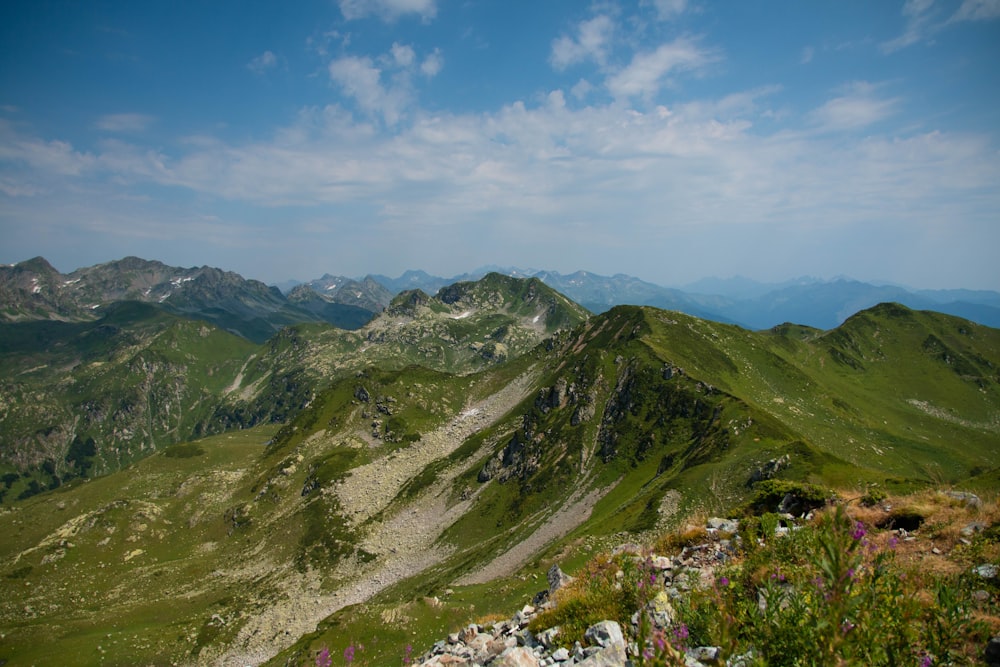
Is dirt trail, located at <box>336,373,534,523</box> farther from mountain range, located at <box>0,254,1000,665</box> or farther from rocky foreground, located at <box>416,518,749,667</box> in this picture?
rocky foreground, located at <box>416,518,749,667</box>

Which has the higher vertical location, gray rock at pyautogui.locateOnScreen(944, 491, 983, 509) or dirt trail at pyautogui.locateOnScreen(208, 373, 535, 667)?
gray rock at pyautogui.locateOnScreen(944, 491, 983, 509)

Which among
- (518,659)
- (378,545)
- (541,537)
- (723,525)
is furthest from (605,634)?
(378,545)

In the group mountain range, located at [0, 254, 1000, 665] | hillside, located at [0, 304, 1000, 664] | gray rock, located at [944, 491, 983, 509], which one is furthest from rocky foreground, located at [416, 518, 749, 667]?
hillside, located at [0, 304, 1000, 664]

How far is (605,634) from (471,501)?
13960 centimetres

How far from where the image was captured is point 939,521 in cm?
1473

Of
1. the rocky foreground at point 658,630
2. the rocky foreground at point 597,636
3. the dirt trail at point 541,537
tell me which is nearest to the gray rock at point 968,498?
the rocky foreground at point 658,630

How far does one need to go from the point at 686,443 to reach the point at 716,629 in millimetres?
109620

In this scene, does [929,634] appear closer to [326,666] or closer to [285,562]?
[326,666]

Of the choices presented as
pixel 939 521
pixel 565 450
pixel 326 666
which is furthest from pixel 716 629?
pixel 565 450

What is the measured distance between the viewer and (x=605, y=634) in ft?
37.2

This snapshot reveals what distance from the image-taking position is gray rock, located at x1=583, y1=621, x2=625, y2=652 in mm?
10922

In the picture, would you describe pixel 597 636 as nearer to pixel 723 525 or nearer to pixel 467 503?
pixel 723 525

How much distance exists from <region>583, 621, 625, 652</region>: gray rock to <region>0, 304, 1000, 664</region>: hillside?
55.8 meters

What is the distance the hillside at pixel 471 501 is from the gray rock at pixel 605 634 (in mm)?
55817
